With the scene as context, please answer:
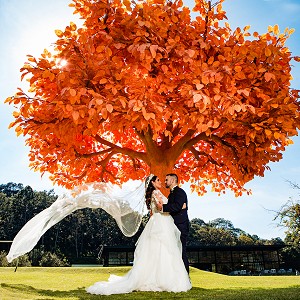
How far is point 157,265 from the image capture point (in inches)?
310

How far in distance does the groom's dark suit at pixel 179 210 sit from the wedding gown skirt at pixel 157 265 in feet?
0.50

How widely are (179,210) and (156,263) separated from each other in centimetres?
124

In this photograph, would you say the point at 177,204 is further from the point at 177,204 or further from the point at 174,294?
the point at 174,294

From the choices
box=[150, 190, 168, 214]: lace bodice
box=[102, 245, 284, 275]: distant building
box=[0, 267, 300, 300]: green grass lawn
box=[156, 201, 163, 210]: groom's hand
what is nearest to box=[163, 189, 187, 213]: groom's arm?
box=[156, 201, 163, 210]: groom's hand

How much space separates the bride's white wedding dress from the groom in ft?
0.54

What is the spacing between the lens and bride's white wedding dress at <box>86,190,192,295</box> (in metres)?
7.68

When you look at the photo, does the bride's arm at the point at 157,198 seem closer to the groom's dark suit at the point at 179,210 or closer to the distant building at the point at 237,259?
the groom's dark suit at the point at 179,210

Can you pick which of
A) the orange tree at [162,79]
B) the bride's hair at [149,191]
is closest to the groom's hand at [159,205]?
the bride's hair at [149,191]

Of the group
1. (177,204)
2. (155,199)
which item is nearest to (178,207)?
(177,204)

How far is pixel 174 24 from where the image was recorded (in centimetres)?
822

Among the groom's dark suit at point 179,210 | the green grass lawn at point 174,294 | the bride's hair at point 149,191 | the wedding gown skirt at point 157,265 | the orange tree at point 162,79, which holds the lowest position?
the green grass lawn at point 174,294

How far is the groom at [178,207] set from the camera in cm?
801

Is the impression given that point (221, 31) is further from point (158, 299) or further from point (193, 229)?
point (193, 229)

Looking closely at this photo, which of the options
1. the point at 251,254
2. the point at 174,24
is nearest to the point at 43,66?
the point at 174,24
